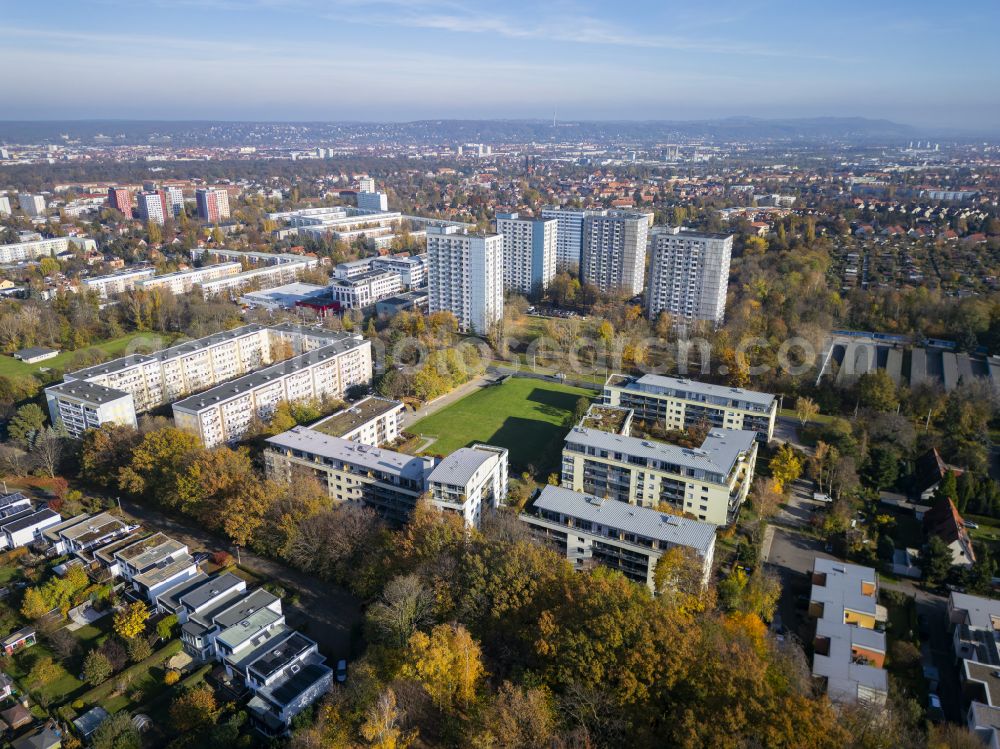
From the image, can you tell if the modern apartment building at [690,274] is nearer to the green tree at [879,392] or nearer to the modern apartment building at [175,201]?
the green tree at [879,392]

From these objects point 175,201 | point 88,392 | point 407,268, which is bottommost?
point 88,392

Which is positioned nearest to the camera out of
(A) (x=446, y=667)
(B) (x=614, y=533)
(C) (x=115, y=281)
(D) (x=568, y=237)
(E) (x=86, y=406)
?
(A) (x=446, y=667)

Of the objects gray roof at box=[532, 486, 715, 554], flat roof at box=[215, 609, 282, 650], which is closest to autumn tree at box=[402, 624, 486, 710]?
flat roof at box=[215, 609, 282, 650]

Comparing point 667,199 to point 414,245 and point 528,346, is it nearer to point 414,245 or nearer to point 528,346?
point 414,245

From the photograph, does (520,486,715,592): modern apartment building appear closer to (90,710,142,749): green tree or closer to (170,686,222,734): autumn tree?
(170,686,222,734): autumn tree

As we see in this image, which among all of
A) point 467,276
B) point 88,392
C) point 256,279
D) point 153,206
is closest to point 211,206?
point 153,206

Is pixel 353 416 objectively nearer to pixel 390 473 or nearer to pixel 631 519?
pixel 390 473

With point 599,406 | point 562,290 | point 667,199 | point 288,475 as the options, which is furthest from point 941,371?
point 667,199
